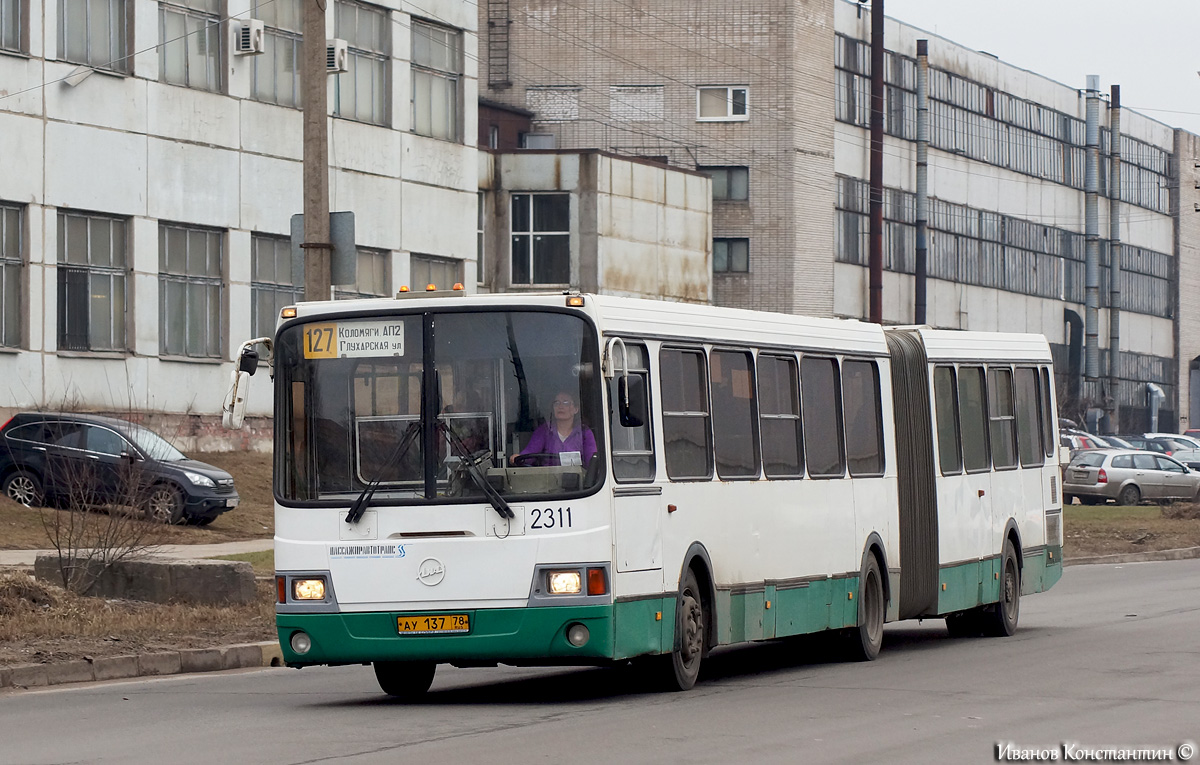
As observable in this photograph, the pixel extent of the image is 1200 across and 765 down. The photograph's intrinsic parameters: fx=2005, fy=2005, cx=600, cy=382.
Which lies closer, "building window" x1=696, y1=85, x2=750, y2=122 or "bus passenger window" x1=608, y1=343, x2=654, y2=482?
"bus passenger window" x1=608, y1=343, x2=654, y2=482

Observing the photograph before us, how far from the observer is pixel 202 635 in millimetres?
17203

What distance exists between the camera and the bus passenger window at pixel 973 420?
18.6 m

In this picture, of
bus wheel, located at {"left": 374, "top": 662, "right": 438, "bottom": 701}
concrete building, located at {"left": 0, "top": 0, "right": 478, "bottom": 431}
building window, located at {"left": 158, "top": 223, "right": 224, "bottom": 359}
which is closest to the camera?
bus wheel, located at {"left": 374, "top": 662, "right": 438, "bottom": 701}

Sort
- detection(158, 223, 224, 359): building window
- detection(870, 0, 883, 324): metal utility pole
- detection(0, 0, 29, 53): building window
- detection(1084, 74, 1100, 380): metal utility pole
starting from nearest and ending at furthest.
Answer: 1. detection(0, 0, 29, 53): building window
2. detection(158, 223, 224, 359): building window
3. detection(870, 0, 883, 324): metal utility pole
4. detection(1084, 74, 1100, 380): metal utility pole

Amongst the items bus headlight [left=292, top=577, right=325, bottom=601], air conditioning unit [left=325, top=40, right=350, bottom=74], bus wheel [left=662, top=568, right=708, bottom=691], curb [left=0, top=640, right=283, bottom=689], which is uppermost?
air conditioning unit [left=325, top=40, right=350, bottom=74]

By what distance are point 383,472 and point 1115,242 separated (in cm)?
8213

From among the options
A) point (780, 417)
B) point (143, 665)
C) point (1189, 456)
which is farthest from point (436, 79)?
point (780, 417)

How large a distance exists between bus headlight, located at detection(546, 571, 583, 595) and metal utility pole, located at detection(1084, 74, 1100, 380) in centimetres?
7802

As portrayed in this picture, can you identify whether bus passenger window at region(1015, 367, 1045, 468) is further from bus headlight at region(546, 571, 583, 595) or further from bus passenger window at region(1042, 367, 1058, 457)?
bus headlight at region(546, 571, 583, 595)

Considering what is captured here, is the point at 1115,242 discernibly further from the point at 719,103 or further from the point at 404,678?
the point at 404,678

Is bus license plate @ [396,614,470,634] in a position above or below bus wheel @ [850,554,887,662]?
above

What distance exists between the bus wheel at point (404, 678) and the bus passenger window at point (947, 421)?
20.3 ft

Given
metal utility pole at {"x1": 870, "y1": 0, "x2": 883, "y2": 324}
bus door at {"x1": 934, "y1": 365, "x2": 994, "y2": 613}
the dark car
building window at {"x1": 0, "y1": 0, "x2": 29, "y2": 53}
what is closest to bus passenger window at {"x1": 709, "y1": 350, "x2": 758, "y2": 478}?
bus door at {"x1": 934, "y1": 365, "x2": 994, "y2": 613}

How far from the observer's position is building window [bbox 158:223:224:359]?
39312 millimetres
